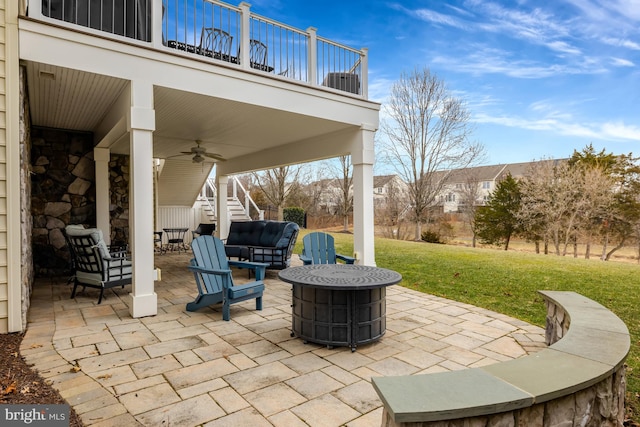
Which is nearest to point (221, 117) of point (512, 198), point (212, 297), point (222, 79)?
point (222, 79)

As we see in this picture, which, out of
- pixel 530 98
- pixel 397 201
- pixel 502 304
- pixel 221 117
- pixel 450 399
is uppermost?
pixel 530 98

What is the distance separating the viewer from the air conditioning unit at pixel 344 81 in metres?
5.95

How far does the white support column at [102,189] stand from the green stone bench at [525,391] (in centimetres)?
698

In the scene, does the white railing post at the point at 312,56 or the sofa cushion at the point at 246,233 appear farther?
the sofa cushion at the point at 246,233

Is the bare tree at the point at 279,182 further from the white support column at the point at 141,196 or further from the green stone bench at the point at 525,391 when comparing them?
the green stone bench at the point at 525,391

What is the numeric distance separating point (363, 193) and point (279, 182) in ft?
36.0

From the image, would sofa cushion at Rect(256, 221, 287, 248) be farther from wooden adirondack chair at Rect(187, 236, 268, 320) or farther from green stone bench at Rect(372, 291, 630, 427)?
green stone bench at Rect(372, 291, 630, 427)

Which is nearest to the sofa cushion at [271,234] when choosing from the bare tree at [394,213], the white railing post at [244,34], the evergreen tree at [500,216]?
the white railing post at [244,34]

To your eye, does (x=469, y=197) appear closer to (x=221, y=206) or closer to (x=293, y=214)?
(x=293, y=214)

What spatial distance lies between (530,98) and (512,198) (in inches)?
179

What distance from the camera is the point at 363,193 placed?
589cm

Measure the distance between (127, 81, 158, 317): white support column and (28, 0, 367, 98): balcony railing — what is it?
70cm

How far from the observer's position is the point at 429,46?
1145 cm

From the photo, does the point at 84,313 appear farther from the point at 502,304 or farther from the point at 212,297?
the point at 502,304
